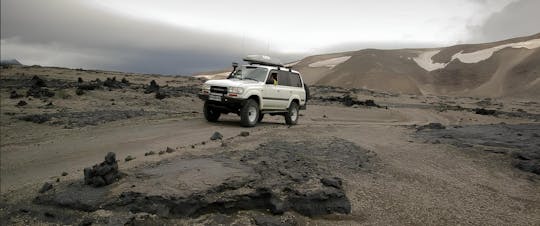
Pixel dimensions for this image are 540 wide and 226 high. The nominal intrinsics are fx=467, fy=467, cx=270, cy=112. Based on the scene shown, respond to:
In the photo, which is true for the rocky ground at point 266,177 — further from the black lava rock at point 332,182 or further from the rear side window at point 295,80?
the rear side window at point 295,80

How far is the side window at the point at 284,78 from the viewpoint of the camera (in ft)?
54.1

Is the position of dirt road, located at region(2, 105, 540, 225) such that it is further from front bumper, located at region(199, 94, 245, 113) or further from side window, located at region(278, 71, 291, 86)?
side window, located at region(278, 71, 291, 86)

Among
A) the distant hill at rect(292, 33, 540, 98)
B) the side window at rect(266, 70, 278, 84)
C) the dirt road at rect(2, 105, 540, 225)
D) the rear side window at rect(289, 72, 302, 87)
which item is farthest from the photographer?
the distant hill at rect(292, 33, 540, 98)

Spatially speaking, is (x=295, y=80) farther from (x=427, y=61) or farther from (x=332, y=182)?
(x=427, y=61)

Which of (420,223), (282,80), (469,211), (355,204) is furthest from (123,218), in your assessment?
(282,80)

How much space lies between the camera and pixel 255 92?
15.2m

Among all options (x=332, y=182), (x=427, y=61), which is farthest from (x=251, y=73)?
(x=427, y=61)

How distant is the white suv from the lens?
1488 cm

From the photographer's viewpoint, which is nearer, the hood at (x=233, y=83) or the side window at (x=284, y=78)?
the hood at (x=233, y=83)

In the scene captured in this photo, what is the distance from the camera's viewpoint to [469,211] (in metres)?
7.79

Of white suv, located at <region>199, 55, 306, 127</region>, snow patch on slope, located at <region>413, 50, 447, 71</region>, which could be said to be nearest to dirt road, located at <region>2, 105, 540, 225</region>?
white suv, located at <region>199, 55, 306, 127</region>

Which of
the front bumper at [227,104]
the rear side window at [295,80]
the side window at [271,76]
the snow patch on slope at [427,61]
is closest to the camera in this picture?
the front bumper at [227,104]

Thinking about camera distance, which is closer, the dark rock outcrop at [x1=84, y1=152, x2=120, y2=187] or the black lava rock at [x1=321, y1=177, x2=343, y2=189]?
the dark rock outcrop at [x1=84, y1=152, x2=120, y2=187]

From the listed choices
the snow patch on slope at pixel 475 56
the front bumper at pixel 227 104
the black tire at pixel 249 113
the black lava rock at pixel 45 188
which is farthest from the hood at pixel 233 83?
the snow patch on slope at pixel 475 56
